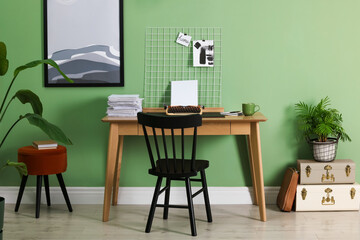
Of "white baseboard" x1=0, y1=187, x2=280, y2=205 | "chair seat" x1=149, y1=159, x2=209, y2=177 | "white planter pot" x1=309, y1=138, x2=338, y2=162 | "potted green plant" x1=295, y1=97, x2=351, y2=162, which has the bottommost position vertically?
"white baseboard" x1=0, y1=187, x2=280, y2=205

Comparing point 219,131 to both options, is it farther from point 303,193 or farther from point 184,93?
point 303,193

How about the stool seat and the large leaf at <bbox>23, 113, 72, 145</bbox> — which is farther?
the stool seat

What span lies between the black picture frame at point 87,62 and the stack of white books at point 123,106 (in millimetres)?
332

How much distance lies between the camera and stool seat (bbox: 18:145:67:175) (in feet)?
11.8

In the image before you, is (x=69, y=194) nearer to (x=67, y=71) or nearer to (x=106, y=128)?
(x=106, y=128)

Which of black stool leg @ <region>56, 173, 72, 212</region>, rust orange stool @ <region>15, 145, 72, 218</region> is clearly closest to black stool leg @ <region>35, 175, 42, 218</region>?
rust orange stool @ <region>15, 145, 72, 218</region>

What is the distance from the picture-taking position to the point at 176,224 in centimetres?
351

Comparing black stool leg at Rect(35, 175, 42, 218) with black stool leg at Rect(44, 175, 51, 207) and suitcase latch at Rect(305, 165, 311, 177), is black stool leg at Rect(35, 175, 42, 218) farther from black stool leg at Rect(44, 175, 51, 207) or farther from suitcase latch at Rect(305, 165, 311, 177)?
suitcase latch at Rect(305, 165, 311, 177)

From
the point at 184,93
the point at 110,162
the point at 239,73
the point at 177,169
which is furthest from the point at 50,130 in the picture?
the point at 239,73

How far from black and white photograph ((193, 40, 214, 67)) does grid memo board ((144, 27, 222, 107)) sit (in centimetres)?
3

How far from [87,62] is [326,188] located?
6.72ft

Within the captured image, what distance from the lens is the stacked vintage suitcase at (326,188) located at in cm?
376

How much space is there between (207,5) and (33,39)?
137cm

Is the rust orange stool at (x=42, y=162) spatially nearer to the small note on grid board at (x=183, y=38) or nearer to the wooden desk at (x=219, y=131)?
the wooden desk at (x=219, y=131)
